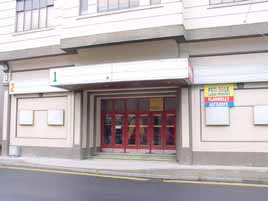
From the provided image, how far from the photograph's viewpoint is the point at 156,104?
48.3 feet

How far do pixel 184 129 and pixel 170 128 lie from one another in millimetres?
1915

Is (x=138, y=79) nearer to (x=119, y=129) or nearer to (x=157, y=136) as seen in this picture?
(x=157, y=136)

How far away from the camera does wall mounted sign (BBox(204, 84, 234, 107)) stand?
1202 cm

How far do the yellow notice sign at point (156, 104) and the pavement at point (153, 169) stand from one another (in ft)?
9.05

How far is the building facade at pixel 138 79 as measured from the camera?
11742mm

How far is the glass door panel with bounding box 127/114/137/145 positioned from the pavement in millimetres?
1588

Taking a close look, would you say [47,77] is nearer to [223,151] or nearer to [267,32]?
[223,151]

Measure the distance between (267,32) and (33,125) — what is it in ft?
39.0

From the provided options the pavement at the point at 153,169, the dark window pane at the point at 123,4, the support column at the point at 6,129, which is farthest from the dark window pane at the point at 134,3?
the support column at the point at 6,129

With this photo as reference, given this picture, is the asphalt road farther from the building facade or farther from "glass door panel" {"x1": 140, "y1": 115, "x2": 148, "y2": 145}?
"glass door panel" {"x1": 140, "y1": 115, "x2": 148, "y2": 145}

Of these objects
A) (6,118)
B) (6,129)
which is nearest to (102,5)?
(6,118)

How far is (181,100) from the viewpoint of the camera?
41.5 ft

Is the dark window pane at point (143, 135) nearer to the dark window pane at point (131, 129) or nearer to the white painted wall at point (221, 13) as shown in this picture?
the dark window pane at point (131, 129)

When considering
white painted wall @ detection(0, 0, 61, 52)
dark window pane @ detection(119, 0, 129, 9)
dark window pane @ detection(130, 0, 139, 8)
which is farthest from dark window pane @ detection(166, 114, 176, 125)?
white painted wall @ detection(0, 0, 61, 52)
